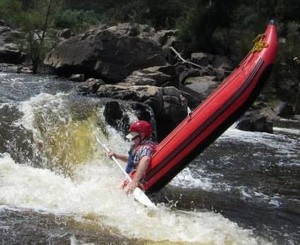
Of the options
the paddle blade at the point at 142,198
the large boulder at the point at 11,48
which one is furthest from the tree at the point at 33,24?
the paddle blade at the point at 142,198

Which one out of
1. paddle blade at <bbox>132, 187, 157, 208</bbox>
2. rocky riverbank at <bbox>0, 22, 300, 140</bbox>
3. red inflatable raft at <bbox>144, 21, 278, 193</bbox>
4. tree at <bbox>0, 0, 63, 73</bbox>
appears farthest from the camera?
tree at <bbox>0, 0, 63, 73</bbox>

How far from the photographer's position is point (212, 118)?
7.36m

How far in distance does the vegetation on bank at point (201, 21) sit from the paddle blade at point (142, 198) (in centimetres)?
1308

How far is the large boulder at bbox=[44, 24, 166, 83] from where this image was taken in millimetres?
16766

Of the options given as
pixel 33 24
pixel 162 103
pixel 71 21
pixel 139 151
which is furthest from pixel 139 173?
pixel 71 21

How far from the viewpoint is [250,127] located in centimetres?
1548

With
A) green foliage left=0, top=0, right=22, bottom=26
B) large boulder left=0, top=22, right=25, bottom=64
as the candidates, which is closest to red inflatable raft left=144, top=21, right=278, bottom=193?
green foliage left=0, top=0, right=22, bottom=26

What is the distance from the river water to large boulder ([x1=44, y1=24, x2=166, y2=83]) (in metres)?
4.42

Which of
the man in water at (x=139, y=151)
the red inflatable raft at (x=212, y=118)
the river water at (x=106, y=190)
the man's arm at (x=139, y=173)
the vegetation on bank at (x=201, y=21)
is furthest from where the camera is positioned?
the vegetation on bank at (x=201, y=21)

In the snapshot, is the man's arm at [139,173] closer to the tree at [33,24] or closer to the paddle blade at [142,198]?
the paddle blade at [142,198]

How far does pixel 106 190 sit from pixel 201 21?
2235 cm

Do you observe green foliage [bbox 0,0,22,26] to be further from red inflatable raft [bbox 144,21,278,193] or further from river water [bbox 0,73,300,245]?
red inflatable raft [bbox 144,21,278,193]

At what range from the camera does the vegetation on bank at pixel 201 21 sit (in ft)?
61.9

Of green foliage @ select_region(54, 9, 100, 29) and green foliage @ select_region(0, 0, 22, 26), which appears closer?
green foliage @ select_region(0, 0, 22, 26)
